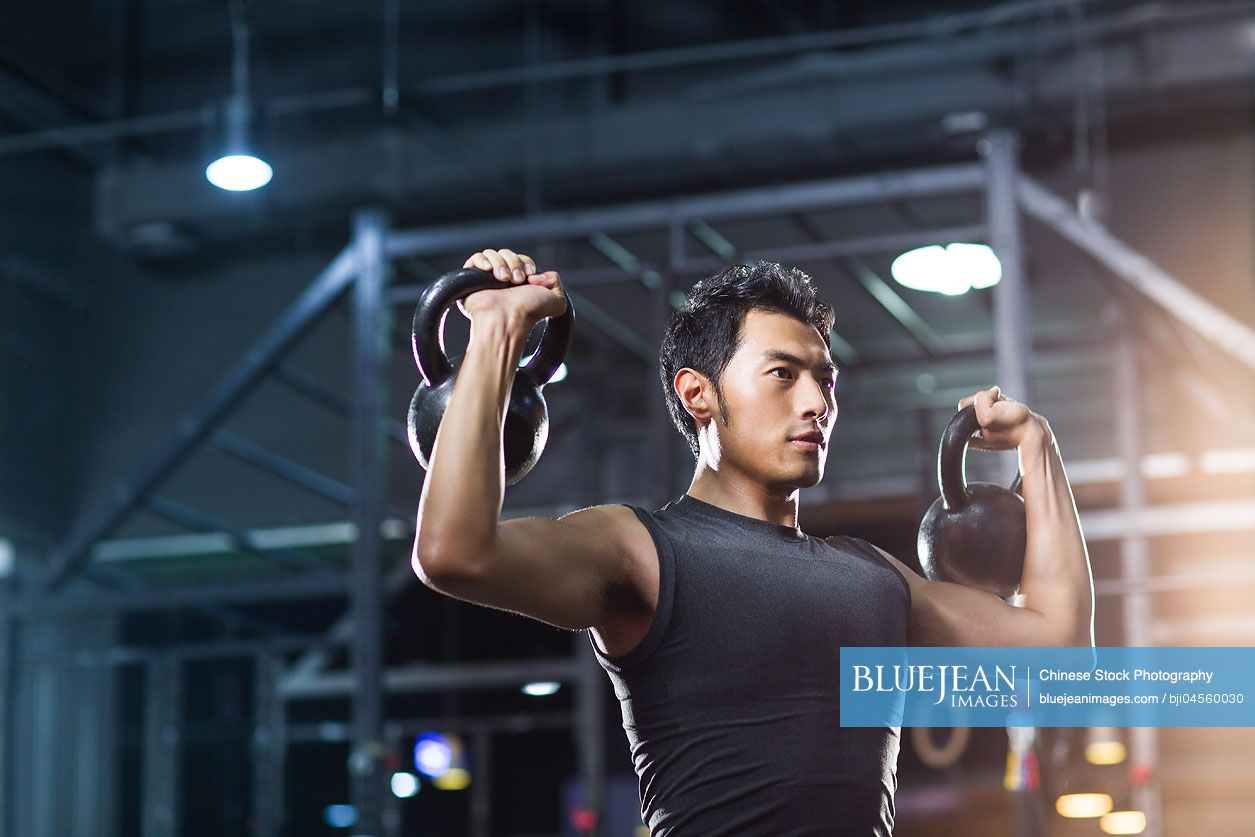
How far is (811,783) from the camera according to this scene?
1571mm

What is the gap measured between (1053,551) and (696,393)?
488 mm

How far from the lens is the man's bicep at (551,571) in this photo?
1443 millimetres

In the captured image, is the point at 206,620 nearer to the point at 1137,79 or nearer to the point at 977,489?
the point at 1137,79

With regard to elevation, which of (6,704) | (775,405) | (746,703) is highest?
(6,704)

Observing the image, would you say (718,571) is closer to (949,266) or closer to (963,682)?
(963,682)

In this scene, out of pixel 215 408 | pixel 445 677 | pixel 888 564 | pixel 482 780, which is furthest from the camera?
pixel 482 780

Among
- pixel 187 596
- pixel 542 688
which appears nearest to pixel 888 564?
pixel 187 596

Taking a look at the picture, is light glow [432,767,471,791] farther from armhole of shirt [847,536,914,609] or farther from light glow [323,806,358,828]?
armhole of shirt [847,536,914,609]

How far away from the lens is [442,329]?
1.73 m

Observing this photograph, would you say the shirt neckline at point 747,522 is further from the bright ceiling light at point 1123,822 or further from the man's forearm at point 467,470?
the bright ceiling light at point 1123,822

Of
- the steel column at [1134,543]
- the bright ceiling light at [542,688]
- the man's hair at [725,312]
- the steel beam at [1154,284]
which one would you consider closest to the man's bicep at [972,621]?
the man's hair at [725,312]

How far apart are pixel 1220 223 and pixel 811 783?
261 inches

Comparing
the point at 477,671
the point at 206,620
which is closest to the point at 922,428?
the point at 477,671

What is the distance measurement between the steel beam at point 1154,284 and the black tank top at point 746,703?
15.3 feet
